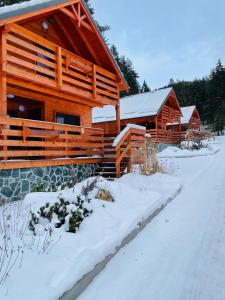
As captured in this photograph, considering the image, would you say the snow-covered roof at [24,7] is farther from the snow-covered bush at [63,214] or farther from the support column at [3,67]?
the snow-covered bush at [63,214]

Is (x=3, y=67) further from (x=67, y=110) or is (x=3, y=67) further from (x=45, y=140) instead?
(x=67, y=110)

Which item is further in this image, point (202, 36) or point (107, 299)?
point (202, 36)

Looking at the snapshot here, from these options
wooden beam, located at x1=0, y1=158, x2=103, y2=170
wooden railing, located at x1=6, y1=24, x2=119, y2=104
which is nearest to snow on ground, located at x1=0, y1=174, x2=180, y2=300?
wooden beam, located at x1=0, y1=158, x2=103, y2=170

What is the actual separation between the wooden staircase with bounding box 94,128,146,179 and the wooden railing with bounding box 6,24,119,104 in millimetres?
2630

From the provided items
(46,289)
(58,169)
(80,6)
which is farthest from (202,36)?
(46,289)

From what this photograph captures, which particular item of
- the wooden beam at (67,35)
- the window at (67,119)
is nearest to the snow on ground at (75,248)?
the window at (67,119)

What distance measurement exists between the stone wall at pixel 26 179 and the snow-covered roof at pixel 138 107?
16.2 metres

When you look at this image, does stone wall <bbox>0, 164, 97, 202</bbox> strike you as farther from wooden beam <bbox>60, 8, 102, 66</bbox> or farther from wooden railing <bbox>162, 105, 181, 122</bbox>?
wooden railing <bbox>162, 105, 181, 122</bbox>

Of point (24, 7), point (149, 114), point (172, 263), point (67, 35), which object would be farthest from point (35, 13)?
point (149, 114)

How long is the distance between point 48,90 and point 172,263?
8.08m

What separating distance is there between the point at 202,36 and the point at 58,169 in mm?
34052

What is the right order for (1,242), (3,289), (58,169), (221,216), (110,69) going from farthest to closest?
1. (110,69)
2. (58,169)
3. (221,216)
4. (1,242)
5. (3,289)

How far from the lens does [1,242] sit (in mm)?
3639

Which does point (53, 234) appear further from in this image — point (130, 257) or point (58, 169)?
point (58, 169)
